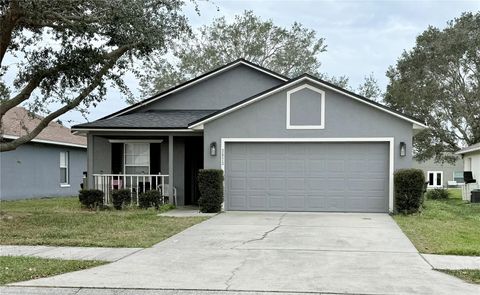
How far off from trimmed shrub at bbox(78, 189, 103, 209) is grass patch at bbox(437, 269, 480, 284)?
39.1ft

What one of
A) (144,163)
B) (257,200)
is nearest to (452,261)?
(257,200)

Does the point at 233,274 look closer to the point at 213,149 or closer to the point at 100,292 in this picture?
the point at 100,292

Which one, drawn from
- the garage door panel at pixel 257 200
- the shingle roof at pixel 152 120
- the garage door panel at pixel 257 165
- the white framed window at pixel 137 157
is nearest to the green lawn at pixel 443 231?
the garage door panel at pixel 257 200

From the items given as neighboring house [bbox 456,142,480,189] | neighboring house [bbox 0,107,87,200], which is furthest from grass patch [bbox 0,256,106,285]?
neighboring house [bbox 456,142,480,189]

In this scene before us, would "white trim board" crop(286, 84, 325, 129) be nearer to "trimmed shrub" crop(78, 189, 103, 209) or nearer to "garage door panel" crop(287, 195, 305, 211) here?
"garage door panel" crop(287, 195, 305, 211)

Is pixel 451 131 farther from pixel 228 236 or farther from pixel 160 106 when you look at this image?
pixel 228 236

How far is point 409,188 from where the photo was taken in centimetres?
1477

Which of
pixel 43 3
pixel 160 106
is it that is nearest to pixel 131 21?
pixel 43 3

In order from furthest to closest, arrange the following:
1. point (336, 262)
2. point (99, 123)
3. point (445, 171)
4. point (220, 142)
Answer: point (445, 171)
point (99, 123)
point (220, 142)
point (336, 262)

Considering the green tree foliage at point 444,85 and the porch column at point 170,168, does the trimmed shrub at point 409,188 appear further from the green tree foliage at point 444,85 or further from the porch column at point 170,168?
the green tree foliage at point 444,85

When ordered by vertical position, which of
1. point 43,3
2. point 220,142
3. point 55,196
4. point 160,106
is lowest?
point 55,196

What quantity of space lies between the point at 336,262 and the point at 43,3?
8478 mm

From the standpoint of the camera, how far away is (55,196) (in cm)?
2584

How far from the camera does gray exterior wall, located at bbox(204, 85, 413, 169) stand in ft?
51.0
